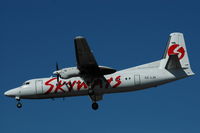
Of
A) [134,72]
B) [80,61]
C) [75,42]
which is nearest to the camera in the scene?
[75,42]

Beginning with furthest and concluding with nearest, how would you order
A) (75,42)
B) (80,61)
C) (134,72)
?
(134,72) < (80,61) < (75,42)

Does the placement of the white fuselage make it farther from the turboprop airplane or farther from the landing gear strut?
the landing gear strut

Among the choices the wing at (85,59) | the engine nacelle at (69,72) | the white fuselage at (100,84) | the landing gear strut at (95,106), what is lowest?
the landing gear strut at (95,106)

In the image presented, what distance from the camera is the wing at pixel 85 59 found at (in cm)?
3282

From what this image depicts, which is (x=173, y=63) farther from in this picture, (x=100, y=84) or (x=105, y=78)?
(x=100, y=84)

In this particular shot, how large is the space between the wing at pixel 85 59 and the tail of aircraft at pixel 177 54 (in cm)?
562

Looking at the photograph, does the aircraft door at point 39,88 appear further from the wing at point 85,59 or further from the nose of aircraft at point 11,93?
the wing at point 85,59

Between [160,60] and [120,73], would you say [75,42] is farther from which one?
[160,60]

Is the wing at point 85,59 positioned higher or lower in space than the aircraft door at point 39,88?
higher

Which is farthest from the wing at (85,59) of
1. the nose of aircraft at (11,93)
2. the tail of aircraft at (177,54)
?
the nose of aircraft at (11,93)

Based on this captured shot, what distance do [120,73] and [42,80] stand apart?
21.6 feet

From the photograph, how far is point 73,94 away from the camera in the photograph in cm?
3788

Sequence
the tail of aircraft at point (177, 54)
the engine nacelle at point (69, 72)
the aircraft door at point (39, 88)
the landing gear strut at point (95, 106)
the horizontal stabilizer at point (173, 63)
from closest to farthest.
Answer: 1. the engine nacelle at point (69, 72)
2. the horizontal stabilizer at point (173, 63)
3. the tail of aircraft at point (177, 54)
4. the aircraft door at point (39, 88)
5. the landing gear strut at point (95, 106)

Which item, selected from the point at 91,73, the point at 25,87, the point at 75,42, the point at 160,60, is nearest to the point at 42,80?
the point at 25,87
